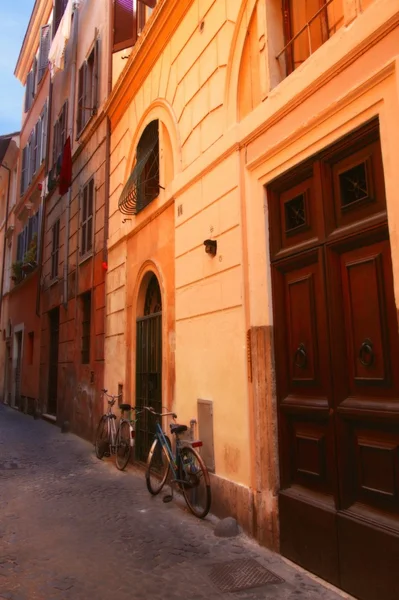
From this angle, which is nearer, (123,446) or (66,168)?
(123,446)

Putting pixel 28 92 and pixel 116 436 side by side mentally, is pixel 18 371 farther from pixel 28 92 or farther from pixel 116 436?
pixel 28 92

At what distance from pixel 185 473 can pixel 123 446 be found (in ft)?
7.47

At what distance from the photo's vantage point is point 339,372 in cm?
350

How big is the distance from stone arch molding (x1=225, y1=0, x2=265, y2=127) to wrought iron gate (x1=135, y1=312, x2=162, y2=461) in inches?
120

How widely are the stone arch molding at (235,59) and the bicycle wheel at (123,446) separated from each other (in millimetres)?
4722

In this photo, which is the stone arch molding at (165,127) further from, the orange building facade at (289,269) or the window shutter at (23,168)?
the window shutter at (23,168)

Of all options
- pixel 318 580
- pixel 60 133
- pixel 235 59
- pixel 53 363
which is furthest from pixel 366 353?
pixel 60 133

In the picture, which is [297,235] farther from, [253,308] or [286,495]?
[286,495]

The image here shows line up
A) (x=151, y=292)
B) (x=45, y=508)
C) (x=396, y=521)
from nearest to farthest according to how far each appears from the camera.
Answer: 1. (x=396, y=521)
2. (x=45, y=508)
3. (x=151, y=292)

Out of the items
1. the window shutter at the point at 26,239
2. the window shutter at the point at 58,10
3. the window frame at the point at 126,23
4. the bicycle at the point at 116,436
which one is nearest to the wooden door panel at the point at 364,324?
the bicycle at the point at 116,436

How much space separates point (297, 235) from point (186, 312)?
213 centimetres

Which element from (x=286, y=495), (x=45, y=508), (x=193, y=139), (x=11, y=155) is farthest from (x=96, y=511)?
(x=11, y=155)

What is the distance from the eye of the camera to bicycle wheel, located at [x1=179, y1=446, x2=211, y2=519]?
4.84 metres

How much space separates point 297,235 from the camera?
4141 mm
